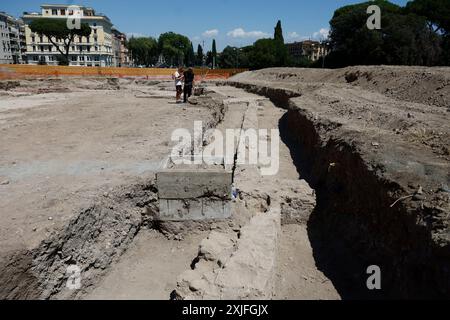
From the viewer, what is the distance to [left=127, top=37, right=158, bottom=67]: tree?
89.9m

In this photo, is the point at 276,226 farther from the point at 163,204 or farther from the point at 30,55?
the point at 30,55

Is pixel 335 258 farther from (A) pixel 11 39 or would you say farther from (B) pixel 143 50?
(A) pixel 11 39

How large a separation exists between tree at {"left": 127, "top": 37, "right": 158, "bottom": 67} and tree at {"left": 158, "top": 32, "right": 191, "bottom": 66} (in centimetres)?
213

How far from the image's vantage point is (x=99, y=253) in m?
4.59

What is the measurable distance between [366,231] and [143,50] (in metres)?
93.5

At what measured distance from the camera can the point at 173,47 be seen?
309 feet

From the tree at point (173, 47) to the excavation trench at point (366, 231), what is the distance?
9110cm

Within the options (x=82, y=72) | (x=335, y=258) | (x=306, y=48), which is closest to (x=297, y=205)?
(x=335, y=258)

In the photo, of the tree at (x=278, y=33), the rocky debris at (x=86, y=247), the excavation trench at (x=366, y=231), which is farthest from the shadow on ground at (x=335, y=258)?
the tree at (x=278, y=33)

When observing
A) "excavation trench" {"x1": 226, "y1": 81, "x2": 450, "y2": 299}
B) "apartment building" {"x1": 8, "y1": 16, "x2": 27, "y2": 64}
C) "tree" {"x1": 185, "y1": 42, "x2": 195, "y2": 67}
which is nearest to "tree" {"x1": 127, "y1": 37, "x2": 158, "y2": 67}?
"tree" {"x1": 185, "y1": 42, "x2": 195, "y2": 67}

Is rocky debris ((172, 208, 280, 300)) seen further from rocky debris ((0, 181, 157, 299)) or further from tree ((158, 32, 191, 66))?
tree ((158, 32, 191, 66))

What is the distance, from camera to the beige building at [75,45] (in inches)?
2894

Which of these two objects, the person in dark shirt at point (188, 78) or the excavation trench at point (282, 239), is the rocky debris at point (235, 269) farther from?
the person in dark shirt at point (188, 78)
